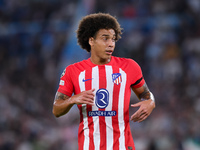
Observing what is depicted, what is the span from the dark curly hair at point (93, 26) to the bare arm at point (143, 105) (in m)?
0.65

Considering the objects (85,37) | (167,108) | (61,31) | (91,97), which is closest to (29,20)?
(61,31)

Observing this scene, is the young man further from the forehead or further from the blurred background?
the blurred background

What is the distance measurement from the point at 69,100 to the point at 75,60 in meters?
7.90

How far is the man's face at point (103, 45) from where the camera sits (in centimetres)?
388

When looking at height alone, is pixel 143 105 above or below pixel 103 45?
below

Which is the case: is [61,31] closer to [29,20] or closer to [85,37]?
[29,20]

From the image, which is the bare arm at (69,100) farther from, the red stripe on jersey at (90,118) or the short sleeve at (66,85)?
the red stripe on jersey at (90,118)

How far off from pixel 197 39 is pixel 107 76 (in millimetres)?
7416

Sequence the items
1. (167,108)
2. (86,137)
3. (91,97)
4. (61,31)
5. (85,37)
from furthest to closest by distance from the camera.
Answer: (61,31), (167,108), (85,37), (86,137), (91,97)

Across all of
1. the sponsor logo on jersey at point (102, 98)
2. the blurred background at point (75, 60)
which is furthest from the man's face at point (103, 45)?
the blurred background at point (75, 60)

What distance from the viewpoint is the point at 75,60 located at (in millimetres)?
11477

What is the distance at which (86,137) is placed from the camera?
12.4 ft

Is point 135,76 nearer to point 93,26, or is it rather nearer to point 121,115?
point 121,115

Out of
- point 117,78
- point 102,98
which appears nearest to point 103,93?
point 102,98
